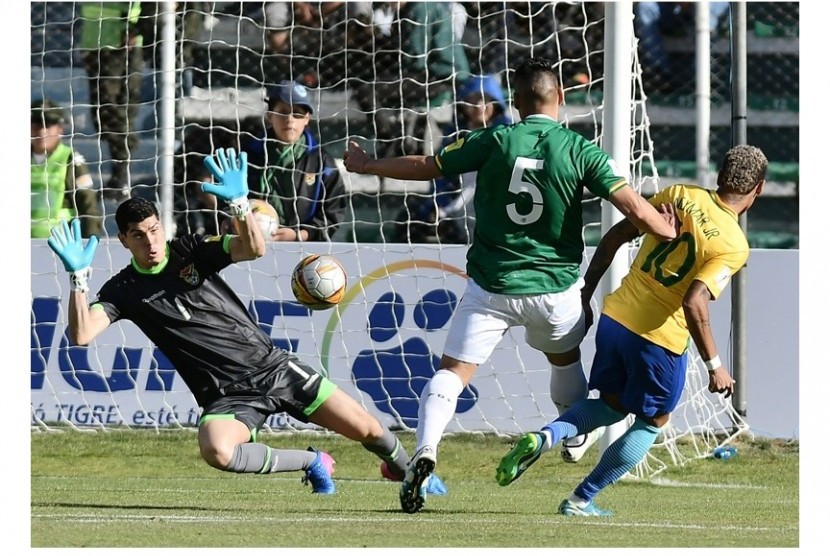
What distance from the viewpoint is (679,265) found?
648 cm

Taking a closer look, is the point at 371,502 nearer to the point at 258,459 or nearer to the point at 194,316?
the point at 258,459

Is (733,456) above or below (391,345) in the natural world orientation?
below

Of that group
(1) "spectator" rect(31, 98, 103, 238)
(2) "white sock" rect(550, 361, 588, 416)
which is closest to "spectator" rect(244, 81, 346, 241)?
(1) "spectator" rect(31, 98, 103, 238)

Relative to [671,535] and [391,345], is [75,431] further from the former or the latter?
[671,535]

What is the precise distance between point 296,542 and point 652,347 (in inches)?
82.2

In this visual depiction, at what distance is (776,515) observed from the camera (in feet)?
22.9

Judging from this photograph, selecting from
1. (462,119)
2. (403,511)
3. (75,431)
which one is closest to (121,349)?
(75,431)

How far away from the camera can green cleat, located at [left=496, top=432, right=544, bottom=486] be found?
6.18 meters

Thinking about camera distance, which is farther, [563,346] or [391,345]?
[391,345]

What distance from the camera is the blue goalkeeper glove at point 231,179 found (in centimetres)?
666

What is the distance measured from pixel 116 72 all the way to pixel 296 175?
1.90 meters

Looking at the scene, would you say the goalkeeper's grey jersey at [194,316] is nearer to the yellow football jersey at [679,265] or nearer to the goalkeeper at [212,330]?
the goalkeeper at [212,330]

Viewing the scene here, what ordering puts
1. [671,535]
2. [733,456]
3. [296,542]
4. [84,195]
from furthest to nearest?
1. [84,195]
2. [733,456]
3. [671,535]
4. [296,542]

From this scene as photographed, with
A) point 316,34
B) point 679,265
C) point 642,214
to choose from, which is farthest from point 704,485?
point 316,34
